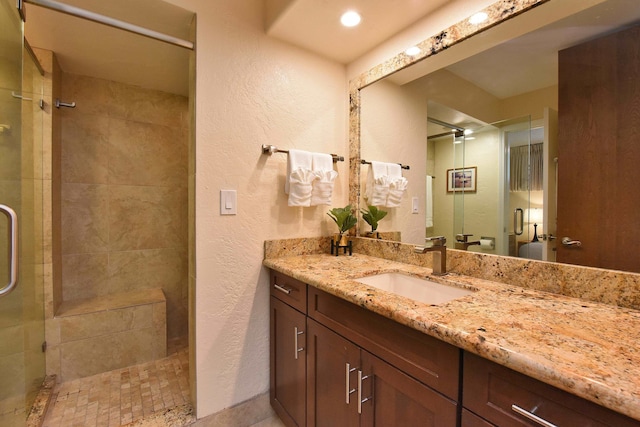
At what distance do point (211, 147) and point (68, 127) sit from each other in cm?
148

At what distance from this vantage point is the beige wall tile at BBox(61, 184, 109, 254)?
6.99 feet

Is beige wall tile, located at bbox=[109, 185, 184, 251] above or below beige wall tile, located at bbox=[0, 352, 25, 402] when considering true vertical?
above

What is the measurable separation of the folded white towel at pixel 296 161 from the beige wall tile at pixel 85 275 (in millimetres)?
1675

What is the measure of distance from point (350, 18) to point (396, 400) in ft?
5.56

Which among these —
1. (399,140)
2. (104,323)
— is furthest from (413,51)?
(104,323)

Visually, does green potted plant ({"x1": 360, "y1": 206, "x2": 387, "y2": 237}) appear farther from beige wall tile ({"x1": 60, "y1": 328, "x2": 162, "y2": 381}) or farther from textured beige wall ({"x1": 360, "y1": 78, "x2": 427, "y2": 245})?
beige wall tile ({"x1": 60, "y1": 328, "x2": 162, "y2": 381})

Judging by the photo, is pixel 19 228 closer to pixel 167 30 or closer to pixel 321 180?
pixel 167 30

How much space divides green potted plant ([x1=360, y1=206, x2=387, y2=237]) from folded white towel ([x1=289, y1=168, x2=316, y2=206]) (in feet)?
1.41

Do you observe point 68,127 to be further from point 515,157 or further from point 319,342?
point 515,157

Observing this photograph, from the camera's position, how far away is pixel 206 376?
147cm

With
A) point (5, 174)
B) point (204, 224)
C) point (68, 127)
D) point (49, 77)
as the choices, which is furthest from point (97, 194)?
point (204, 224)

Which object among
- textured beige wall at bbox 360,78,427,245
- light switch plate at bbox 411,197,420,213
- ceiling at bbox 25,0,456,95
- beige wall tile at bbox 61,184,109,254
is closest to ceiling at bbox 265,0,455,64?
ceiling at bbox 25,0,456,95

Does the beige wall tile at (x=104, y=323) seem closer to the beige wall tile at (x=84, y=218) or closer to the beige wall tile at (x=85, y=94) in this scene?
the beige wall tile at (x=84, y=218)

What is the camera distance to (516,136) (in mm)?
1159
